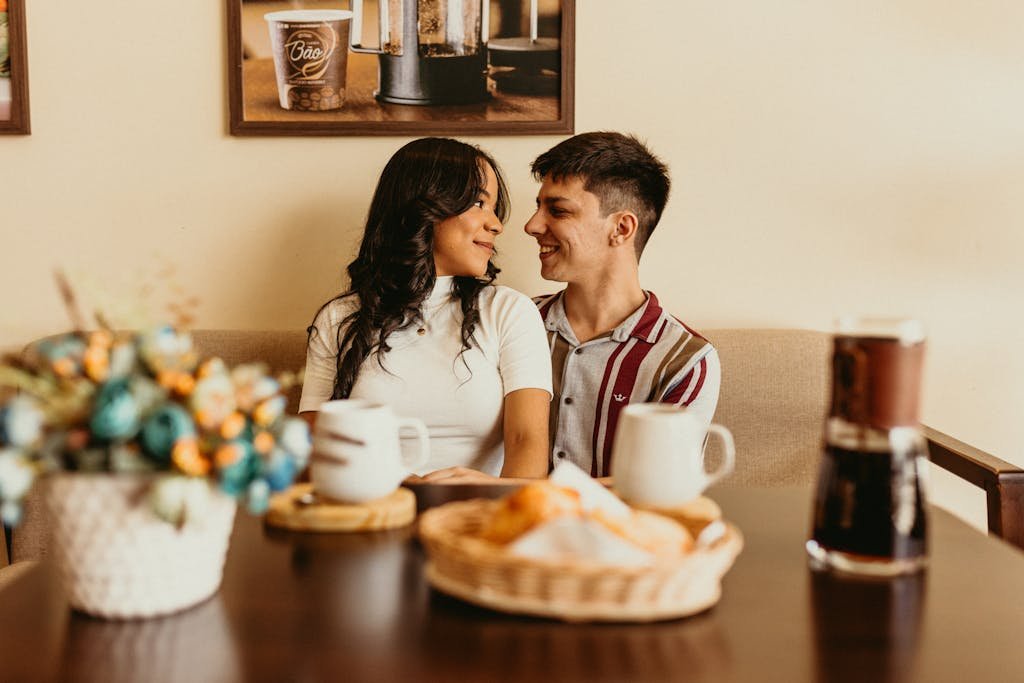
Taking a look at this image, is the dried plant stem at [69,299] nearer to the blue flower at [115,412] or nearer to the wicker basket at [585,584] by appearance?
the blue flower at [115,412]

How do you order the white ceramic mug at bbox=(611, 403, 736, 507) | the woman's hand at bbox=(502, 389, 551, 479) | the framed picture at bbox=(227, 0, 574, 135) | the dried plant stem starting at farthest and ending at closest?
the framed picture at bbox=(227, 0, 574, 135)
the woman's hand at bbox=(502, 389, 551, 479)
the white ceramic mug at bbox=(611, 403, 736, 507)
the dried plant stem

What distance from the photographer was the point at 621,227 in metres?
2.07

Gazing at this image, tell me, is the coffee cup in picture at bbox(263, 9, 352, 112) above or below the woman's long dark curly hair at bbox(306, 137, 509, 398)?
above

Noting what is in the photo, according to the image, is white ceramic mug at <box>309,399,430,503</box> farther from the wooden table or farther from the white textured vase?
the white textured vase

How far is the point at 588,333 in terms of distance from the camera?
6.77 ft

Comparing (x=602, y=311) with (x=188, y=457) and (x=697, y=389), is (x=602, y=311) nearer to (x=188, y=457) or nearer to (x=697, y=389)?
(x=697, y=389)

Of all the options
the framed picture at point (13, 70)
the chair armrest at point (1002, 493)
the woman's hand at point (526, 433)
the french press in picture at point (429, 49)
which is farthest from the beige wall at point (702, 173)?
the chair armrest at point (1002, 493)

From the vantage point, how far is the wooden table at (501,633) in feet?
2.49

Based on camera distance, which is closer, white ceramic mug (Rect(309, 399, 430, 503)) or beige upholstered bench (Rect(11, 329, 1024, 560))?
white ceramic mug (Rect(309, 399, 430, 503))

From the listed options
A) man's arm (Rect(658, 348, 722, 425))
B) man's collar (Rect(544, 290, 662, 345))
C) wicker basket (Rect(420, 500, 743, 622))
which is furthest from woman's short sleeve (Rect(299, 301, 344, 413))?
wicker basket (Rect(420, 500, 743, 622))

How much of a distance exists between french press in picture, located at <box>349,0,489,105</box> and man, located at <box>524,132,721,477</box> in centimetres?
30

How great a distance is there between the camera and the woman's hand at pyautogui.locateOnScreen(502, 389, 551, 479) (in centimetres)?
178

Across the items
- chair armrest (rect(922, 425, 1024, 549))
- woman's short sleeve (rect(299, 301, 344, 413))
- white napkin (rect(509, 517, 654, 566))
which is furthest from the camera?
woman's short sleeve (rect(299, 301, 344, 413))

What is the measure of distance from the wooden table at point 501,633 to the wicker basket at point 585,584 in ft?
0.05
